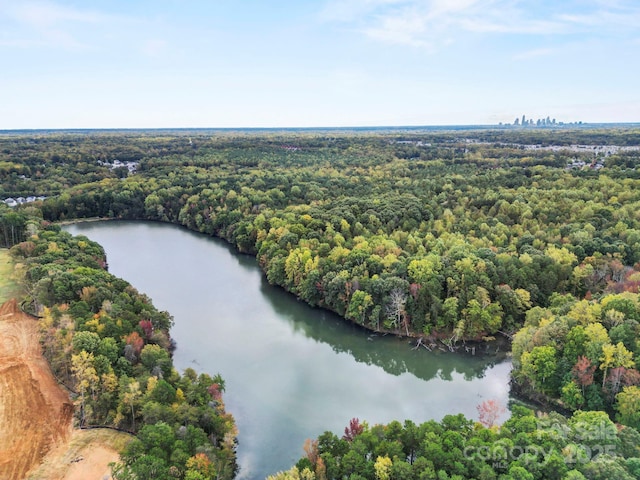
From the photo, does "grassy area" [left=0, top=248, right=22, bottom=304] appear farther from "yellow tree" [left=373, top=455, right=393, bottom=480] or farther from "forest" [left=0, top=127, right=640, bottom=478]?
"yellow tree" [left=373, top=455, right=393, bottom=480]

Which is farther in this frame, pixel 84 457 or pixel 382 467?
pixel 84 457

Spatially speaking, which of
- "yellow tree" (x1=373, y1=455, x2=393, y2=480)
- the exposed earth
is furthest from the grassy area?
"yellow tree" (x1=373, y1=455, x2=393, y2=480)

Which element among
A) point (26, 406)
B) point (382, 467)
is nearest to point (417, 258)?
point (382, 467)

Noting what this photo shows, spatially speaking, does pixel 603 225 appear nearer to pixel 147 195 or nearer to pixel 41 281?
pixel 41 281

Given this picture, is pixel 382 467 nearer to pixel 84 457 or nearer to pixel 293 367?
pixel 84 457

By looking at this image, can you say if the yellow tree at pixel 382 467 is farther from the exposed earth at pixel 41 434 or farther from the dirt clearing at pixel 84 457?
the exposed earth at pixel 41 434

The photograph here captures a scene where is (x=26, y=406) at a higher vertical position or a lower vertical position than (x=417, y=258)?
lower
